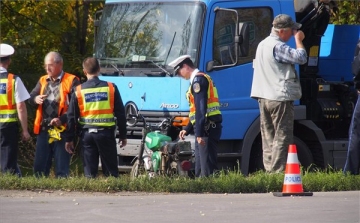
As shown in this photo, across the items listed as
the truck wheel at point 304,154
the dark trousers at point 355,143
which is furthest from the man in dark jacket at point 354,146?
the truck wheel at point 304,154

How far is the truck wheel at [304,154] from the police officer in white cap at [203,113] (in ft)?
7.50

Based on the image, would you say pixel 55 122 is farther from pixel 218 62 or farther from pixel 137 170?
pixel 218 62

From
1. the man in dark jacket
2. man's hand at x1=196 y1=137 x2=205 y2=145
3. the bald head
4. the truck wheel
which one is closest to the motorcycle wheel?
man's hand at x1=196 y1=137 x2=205 y2=145

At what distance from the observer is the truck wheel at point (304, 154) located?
→ 42.5ft

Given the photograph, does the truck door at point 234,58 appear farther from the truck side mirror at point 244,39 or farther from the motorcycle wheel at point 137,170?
the motorcycle wheel at point 137,170

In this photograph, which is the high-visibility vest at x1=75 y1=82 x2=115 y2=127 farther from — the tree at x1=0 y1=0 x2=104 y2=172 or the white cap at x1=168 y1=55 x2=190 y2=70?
the tree at x1=0 y1=0 x2=104 y2=172

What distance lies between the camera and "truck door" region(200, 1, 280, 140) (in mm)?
11992

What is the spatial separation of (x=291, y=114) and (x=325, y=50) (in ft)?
11.4

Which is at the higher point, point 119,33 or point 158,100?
point 119,33

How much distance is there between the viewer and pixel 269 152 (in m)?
11.1

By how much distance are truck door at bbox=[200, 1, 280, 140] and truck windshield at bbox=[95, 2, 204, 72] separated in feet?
0.78

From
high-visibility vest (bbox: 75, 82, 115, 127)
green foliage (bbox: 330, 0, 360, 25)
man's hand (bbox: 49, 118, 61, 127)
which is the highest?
green foliage (bbox: 330, 0, 360, 25)

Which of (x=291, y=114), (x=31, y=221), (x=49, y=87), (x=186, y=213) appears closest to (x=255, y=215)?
(x=186, y=213)

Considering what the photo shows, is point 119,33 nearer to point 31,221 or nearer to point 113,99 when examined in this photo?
point 113,99
